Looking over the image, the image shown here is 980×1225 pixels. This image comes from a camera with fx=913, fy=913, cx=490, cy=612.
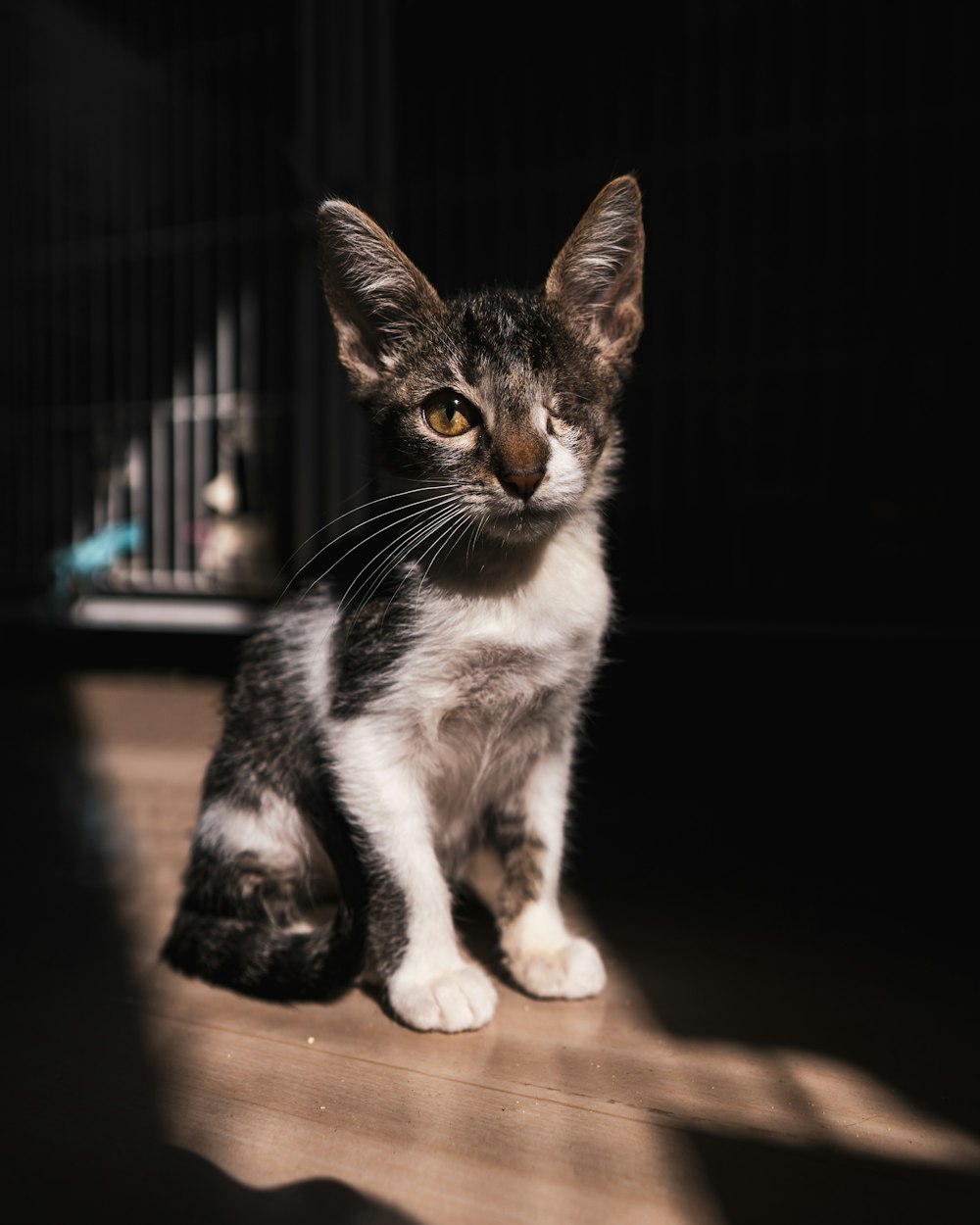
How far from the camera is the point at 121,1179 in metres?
0.63

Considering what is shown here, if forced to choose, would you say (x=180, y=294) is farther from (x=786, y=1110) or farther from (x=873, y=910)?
(x=786, y=1110)

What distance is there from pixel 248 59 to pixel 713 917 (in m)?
2.86

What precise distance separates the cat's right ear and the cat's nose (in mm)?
217

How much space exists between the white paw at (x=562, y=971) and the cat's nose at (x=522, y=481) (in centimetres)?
47

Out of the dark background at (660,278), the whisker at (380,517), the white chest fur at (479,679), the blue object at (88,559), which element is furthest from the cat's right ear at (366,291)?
the blue object at (88,559)

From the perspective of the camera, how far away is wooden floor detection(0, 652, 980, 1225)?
24.2 inches

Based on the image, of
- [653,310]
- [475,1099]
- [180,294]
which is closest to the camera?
[475,1099]

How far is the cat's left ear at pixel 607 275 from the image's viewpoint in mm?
876

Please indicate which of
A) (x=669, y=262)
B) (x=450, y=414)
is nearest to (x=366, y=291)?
(x=450, y=414)

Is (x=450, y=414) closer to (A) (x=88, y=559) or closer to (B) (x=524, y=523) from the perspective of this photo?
(B) (x=524, y=523)

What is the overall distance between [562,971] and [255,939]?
1.00ft

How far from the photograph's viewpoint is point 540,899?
3.18ft

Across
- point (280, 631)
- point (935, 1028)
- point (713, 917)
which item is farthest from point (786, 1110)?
point (280, 631)

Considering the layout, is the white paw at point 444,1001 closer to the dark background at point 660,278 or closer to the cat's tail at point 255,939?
the cat's tail at point 255,939
